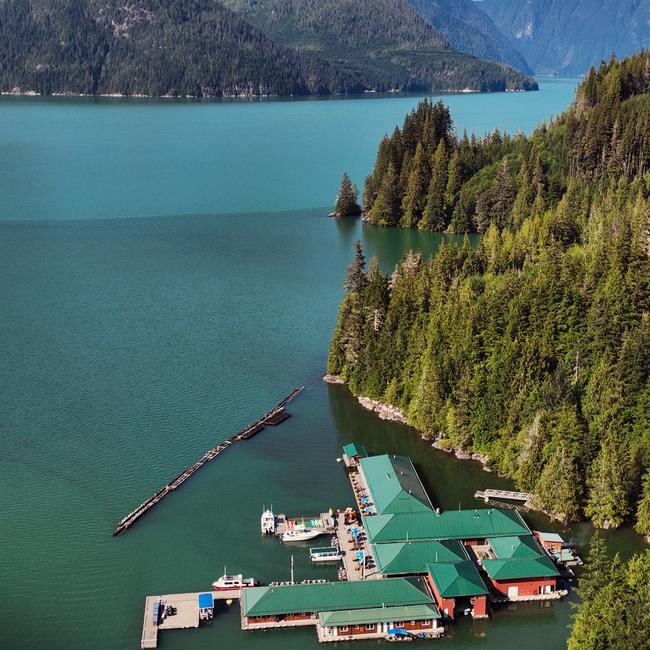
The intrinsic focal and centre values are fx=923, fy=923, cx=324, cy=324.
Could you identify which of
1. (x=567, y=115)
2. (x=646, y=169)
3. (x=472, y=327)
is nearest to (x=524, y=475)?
(x=472, y=327)

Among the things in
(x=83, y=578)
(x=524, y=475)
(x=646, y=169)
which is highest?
(x=646, y=169)

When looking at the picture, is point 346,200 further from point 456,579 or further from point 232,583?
point 456,579

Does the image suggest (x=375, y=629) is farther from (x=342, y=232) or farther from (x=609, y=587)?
(x=342, y=232)

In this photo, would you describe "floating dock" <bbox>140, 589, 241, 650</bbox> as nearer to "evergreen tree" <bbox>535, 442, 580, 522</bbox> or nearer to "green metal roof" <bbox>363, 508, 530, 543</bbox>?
"green metal roof" <bbox>363, 508, 530, 543</bbox>

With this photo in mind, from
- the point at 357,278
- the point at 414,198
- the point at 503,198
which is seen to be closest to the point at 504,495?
the point at 357,278

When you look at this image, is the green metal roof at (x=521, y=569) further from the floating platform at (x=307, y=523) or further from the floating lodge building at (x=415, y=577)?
the floating platform at (x=307, y=523)

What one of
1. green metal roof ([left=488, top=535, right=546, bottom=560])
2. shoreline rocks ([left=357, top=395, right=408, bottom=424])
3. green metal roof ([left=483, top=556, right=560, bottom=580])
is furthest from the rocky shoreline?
green metal roof ([left=483, top=556, right=560, bottom=580])
